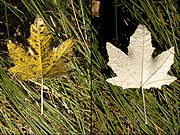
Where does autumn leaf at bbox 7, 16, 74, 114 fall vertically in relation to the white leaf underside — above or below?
above

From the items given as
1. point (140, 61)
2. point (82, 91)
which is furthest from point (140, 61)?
point (82, 91)

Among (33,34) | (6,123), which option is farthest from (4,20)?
(6,123)

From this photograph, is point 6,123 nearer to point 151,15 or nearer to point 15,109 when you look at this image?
point 15,109

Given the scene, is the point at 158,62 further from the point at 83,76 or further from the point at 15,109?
the point at 15,109

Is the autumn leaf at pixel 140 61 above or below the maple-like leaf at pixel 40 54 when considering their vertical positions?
below

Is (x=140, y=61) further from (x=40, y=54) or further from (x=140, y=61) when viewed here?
(x=40, y=54)

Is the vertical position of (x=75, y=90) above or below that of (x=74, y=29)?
below
